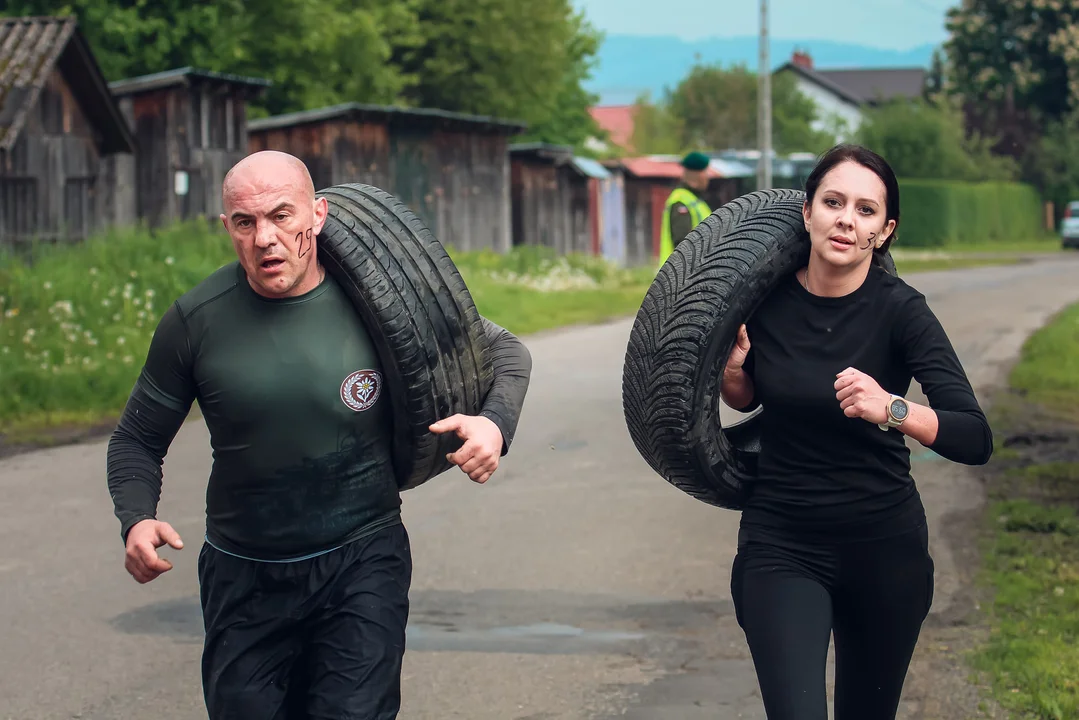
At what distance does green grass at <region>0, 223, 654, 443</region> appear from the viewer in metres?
12.8

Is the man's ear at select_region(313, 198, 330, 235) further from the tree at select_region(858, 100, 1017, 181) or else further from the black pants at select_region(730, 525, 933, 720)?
the tree at select_region(858, 100, 1017, 181)

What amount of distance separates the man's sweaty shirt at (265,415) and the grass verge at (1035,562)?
274cm

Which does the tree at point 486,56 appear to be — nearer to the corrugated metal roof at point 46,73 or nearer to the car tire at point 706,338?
the corrugated metal roof at point 46,73

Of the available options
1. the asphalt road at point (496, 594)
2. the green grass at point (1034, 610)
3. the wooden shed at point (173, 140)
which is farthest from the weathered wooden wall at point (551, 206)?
the green grass at point (1034, 610)

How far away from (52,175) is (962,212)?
41.7 meters

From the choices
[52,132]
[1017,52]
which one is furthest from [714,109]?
[52,132]

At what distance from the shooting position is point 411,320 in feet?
12.5

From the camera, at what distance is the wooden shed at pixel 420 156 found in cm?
2781

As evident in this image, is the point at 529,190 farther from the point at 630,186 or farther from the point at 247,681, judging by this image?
the point at 247,681

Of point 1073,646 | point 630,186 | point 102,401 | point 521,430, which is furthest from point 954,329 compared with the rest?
point 630,186

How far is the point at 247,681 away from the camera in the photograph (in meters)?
3.60

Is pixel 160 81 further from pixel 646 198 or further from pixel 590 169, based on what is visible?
pixel 646 198

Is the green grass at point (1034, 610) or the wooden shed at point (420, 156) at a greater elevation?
the wooden shed at point (420, 156)

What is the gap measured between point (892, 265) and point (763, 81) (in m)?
27.8
